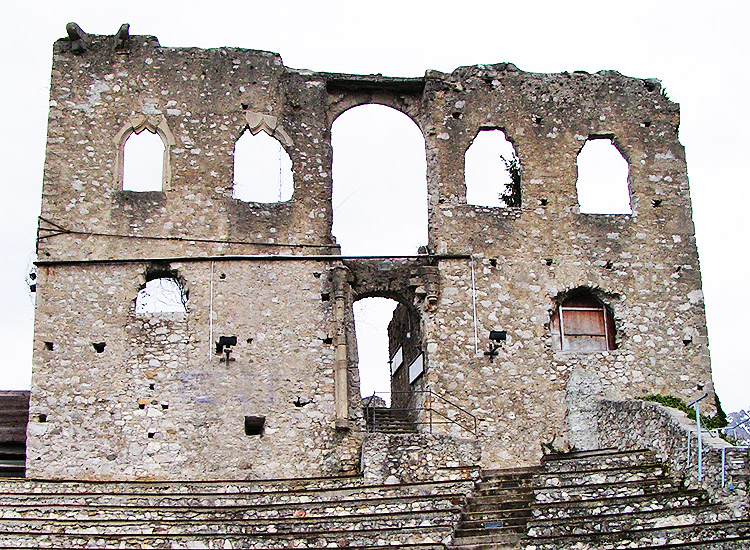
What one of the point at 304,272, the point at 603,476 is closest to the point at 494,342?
the point at 304,272

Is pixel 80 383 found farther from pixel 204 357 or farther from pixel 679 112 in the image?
pixel 679 112

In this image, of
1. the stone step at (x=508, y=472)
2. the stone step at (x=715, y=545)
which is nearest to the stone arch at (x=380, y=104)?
the stone step at (x=508, y=472)

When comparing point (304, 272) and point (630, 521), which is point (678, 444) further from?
point (304, 272)

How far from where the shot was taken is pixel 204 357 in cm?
2447

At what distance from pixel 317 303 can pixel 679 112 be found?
10.5 m

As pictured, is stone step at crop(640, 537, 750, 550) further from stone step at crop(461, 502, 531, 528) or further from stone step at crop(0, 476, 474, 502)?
stone step at crop(0, 476, 474, 502)

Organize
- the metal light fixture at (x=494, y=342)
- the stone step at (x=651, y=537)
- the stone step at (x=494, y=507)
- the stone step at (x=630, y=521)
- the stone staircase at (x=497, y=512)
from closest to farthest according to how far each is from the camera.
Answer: the stone step at (x=651, y=537)
the stone step at (x=630, y=521)
the stone staircase at (x=497, y=512)
the stone step at (x=494, y=507)
the metal light fixture at (x=494, y=342)

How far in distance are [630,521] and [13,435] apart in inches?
524

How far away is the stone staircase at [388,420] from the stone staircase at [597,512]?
10.8 feet

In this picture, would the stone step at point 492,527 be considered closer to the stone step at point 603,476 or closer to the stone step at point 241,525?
the stone step at point 241,525

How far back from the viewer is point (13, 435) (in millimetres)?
24266

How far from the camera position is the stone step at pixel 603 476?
68.0 feet

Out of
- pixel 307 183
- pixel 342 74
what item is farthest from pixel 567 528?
pixel 342 74

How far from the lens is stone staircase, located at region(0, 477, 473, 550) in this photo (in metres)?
19.6
